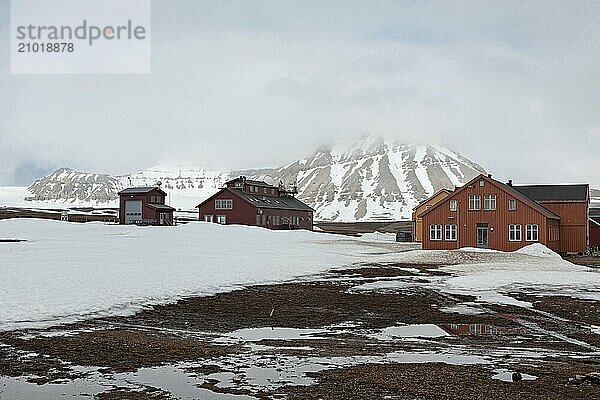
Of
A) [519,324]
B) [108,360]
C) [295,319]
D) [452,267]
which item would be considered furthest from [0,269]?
[452,267]

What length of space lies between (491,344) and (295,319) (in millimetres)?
6034

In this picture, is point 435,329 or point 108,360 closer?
point 108,360

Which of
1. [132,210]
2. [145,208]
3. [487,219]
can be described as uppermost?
[145,208]

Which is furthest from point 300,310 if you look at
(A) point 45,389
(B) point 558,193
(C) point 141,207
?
(C) point 141,207

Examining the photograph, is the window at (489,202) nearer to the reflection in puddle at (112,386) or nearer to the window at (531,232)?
the window at (531,232)

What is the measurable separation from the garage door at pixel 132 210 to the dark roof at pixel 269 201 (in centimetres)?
1003

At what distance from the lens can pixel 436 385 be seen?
1034 cm

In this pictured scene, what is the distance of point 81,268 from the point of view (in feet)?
96.2

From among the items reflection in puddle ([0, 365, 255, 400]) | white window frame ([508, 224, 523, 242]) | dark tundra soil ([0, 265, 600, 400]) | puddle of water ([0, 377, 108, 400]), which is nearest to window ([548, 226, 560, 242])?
white window frame ([508, 224, 523, 242])

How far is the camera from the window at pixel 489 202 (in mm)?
58312

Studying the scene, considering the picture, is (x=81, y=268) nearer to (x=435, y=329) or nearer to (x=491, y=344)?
(x=435, y=329)

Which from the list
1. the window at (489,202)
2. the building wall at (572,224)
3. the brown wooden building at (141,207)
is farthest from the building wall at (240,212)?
the building wall at (572,224)

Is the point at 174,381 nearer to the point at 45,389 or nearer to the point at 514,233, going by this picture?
the point at 45,389

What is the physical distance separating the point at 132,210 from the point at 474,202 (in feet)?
186
